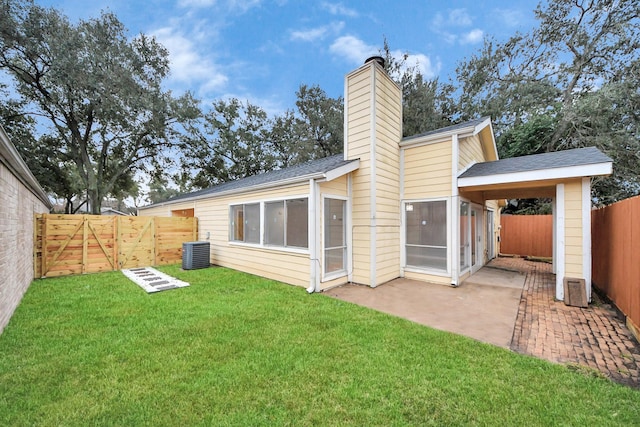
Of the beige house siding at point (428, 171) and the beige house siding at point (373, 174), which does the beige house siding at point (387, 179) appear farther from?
the beige house siding at point (428, 171)

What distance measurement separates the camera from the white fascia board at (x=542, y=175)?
15.8 ft

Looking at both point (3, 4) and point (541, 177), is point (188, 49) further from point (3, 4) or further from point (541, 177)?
point (541, 177)

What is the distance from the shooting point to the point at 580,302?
484 cm

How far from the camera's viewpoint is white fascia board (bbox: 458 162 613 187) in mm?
4816

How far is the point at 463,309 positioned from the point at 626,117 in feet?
46.8

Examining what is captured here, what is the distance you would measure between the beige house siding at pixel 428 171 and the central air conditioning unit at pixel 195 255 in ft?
21.1

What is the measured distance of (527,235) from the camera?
1134 centimetres

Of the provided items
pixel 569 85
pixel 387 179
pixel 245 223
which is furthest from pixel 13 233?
pixel 569 85

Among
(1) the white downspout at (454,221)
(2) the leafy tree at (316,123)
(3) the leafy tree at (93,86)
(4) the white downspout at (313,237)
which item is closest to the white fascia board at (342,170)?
(4) the white downspout at (313,237)

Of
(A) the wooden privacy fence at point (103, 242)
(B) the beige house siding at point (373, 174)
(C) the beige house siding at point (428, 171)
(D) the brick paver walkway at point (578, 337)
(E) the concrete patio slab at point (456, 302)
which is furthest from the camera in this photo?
(A) the wooden privacy fence at point (103, 242)

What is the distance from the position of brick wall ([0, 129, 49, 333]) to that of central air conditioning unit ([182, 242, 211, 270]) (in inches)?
131

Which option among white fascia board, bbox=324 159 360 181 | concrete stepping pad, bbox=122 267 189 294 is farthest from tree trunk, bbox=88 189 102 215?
white fascia board, bbox=324 159 360 181

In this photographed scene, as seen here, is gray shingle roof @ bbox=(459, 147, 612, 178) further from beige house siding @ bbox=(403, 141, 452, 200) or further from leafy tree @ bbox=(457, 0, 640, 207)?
leafy tree @ bbox=(457, 0, 640, 207)

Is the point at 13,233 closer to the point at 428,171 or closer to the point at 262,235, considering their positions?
the point at 262,235
